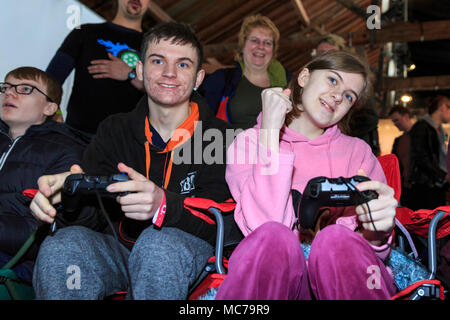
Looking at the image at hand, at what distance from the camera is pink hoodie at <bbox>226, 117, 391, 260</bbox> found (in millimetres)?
1367

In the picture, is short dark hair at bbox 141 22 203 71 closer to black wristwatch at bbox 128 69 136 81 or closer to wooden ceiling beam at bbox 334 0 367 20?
black wristwatch at bbox 128 69 136 81

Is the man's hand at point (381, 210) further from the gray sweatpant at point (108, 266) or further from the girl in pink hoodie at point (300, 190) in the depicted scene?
the gray sweatpant at point (108, 266)

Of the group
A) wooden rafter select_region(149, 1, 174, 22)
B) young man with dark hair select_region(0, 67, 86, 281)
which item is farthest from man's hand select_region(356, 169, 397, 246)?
wooden rafter select_region(149, 1, 174, 22)

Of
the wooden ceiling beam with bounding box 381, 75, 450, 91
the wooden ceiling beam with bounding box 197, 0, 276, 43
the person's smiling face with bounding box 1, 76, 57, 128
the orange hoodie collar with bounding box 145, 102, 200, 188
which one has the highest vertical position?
the wooden ceiling beam with bounding box 197, 0, 276, 43

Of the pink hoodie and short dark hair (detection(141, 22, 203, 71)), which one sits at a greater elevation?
short dark hair (detection(141, 22, 203, 71))

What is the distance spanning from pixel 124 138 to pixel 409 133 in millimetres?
3554

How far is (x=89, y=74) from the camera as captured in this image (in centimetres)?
247

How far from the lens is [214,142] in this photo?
1719 mm

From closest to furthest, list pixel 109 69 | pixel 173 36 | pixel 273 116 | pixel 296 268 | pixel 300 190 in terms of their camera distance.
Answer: pixel 296 268
pixel 273 116
pixel 300 190
pixel 173 36
pixel 109 69

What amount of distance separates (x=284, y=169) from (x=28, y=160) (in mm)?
1140

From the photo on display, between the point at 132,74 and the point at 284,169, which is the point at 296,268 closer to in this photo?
the point at 284,169

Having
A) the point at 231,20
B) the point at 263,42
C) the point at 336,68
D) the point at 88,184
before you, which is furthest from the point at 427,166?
the point at 231,20

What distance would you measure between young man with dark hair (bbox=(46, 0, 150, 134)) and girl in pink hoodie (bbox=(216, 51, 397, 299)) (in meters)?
1.08

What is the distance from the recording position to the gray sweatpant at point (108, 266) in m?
1.23
